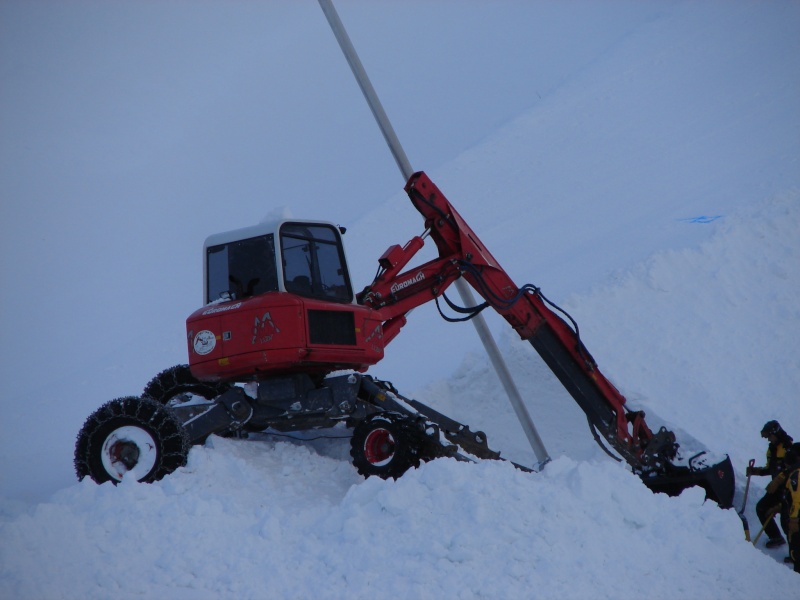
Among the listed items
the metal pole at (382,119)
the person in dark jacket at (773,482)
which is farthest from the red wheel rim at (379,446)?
the person in dark jacket at (773,482)

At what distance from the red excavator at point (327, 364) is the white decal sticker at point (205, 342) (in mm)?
14

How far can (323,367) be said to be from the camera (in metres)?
8.84

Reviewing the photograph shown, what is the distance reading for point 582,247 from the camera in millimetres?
17906

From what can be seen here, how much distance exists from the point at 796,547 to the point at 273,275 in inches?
227

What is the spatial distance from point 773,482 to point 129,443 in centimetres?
651

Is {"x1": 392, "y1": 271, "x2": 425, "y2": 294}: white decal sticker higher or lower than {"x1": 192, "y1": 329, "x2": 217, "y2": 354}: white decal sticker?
above

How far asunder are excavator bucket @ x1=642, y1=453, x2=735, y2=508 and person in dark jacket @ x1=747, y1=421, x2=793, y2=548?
12.3 inches

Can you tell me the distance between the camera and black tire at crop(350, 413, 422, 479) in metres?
8.10

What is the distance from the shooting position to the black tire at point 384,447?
8102 millimetres

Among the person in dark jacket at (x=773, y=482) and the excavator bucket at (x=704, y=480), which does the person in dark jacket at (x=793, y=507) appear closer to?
the person in dark jacket at (x=773, y=482)

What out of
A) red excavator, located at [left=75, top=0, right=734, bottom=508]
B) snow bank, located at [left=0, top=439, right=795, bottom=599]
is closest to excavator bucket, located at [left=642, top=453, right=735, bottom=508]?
red excavator, located at [left=75, top=0, right=734, bottom=508]

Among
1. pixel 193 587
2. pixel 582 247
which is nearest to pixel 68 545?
pixel 193 587

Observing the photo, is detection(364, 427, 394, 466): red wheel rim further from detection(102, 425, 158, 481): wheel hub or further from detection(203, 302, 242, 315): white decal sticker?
detection(102, 425, 158, 481): wheel hub

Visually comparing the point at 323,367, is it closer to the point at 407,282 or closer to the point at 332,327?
the point at 332,327
